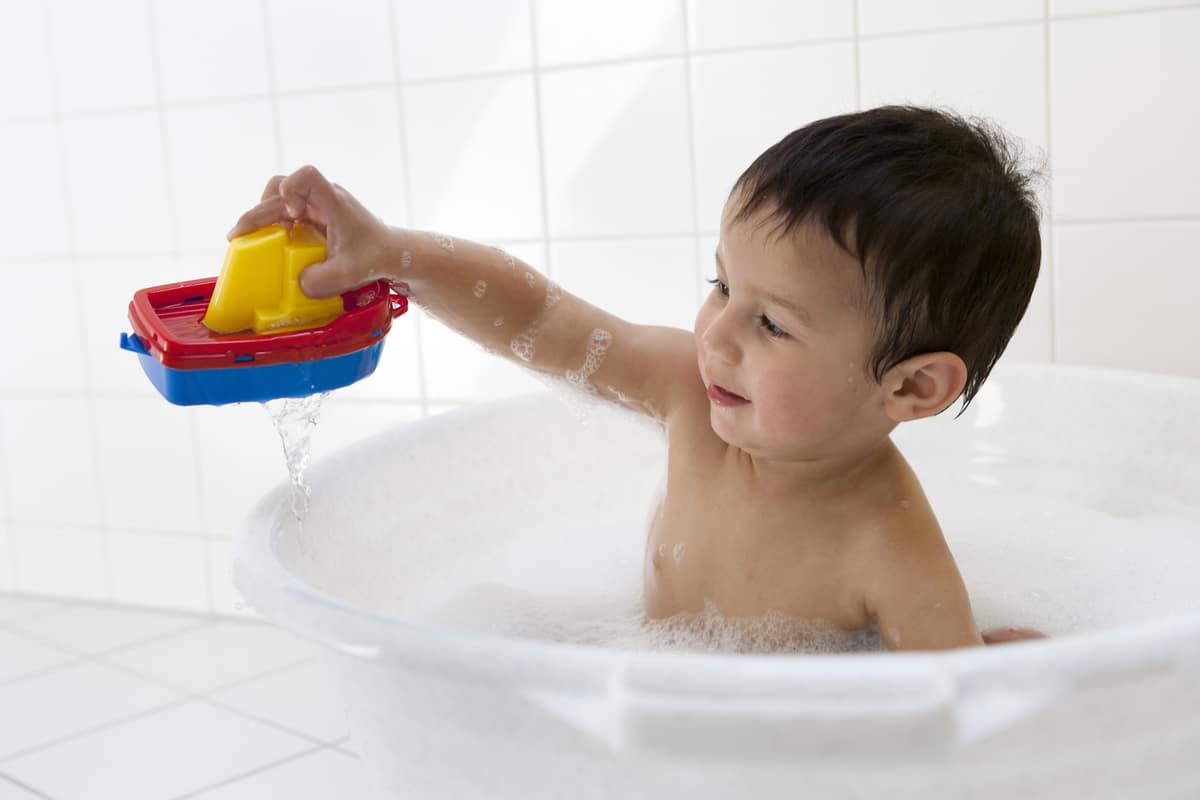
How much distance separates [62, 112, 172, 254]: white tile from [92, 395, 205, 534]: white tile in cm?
24

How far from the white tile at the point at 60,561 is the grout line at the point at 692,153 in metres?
1.11


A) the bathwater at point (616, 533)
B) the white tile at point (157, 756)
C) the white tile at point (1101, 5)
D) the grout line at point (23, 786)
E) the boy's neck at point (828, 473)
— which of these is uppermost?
the white tile at point (1101, 5)

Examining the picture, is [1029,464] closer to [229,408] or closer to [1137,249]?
[1137,249]

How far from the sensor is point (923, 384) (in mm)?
861

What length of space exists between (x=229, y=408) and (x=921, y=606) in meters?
1.23

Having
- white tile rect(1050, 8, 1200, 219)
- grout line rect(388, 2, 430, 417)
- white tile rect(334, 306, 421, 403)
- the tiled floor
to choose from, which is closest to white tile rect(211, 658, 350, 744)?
the tiled floor

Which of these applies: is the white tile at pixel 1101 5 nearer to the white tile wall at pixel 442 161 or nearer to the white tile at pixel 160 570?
the white tile wall at pixel 442 161

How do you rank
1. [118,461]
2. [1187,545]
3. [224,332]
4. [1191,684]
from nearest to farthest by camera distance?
[1191,684], [224,332], [1187,545], [118,461]

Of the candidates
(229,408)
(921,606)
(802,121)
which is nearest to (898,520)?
(921,606)

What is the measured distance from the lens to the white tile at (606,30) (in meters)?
1.39

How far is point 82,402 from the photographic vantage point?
192cm

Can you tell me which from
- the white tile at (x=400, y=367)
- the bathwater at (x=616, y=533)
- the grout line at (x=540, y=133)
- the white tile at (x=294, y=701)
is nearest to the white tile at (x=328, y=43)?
the grout line at (x=540, y=133)

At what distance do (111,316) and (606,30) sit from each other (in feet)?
2.99

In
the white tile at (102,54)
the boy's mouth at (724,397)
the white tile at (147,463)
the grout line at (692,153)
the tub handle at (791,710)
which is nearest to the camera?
the tub handle at (791,710)
